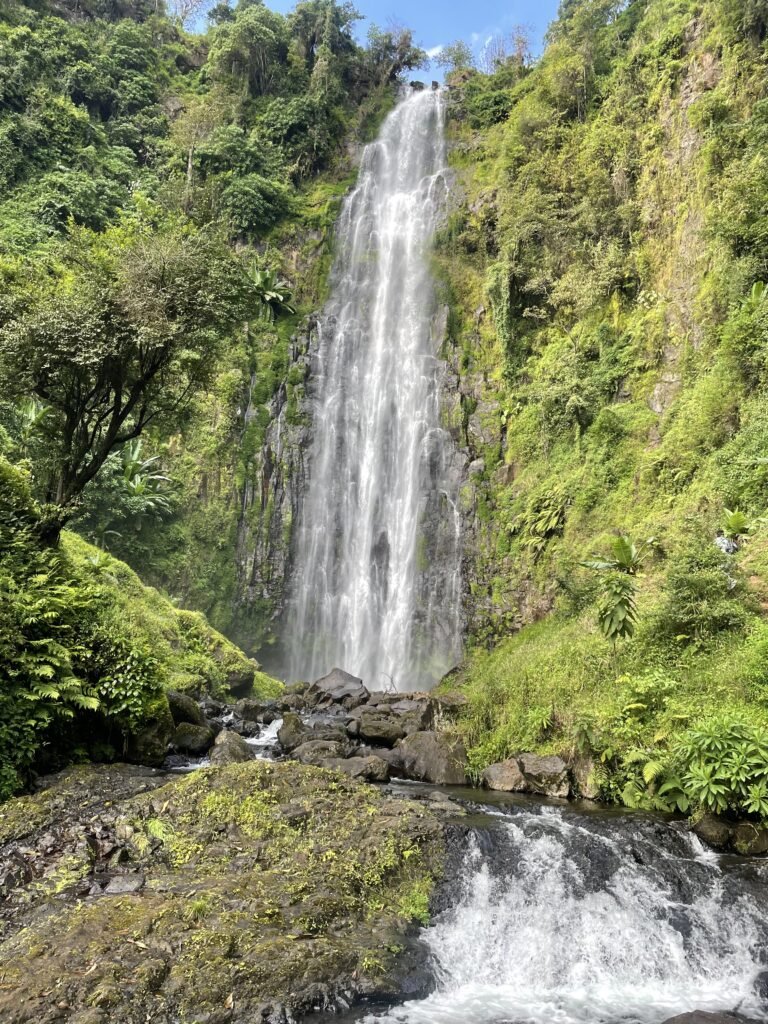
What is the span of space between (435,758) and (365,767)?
1.34m

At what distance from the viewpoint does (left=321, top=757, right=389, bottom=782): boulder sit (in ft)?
32.2

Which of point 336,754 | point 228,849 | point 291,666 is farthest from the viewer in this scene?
point 291,666

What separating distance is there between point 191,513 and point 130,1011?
22.2 metres

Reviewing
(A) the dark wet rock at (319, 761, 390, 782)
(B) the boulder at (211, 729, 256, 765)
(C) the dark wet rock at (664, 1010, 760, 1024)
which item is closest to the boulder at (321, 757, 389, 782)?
(A) the dark wet rock at (319, 761, 390, 782)

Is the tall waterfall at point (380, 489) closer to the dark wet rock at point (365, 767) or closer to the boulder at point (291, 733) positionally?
the boulder at point (291, 733)

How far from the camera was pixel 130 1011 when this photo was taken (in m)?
4.45

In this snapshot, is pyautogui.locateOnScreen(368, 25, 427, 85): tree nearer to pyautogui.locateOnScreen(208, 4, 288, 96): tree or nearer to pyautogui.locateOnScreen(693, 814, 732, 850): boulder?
pyautogui.locateOnScreen(208, 4, 288, 96): tree

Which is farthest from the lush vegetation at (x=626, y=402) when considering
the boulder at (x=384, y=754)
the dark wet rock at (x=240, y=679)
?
the dark wet rock at (x=240, y=679)

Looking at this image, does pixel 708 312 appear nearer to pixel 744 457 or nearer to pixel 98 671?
pixel 744 457

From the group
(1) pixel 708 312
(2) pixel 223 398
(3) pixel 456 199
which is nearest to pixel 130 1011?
(1) pixel 708 312

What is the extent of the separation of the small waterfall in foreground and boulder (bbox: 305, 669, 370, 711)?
9334 mm

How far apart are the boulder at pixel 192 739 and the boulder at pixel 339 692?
19.7 feet

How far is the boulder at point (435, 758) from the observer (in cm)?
1036

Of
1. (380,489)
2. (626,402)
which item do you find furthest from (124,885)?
(380,489)
